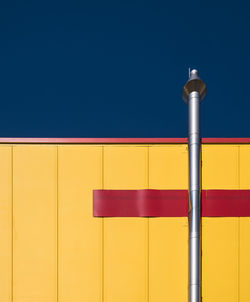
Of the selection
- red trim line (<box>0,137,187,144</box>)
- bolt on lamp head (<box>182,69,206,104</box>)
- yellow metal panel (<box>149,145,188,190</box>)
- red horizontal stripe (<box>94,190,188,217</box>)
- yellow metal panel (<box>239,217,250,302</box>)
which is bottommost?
yellow metal panel (<box>239,217,250,302</box>)

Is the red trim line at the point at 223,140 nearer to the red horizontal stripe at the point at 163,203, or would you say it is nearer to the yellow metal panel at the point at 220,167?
the yellow metal panel at the point at 220,167

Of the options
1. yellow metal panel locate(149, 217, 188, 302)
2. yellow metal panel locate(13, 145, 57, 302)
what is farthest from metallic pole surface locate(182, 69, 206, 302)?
yellow metal panel locate(13, 145, 57, 302)

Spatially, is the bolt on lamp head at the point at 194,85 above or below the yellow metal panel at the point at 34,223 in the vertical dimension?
above

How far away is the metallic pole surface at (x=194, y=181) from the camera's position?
6.30 feet

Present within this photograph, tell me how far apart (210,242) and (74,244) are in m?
1.16

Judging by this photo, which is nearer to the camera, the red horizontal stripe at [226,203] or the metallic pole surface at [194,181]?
the metallic pole surface at [194,181]

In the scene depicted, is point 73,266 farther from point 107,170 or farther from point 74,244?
point 107,170

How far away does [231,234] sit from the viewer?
205 centimetres

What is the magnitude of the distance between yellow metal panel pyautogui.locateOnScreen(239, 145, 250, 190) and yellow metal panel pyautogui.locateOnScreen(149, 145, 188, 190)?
1.57 feet

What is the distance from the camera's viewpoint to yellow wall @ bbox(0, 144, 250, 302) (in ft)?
6.62

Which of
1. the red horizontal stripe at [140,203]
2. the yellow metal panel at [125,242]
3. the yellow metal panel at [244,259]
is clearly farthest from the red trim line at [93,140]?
the yellow metal panel at [244,259]

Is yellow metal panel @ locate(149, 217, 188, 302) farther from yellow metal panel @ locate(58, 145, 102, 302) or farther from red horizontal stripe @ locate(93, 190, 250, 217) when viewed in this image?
yellow metal panel @ locate(58, 145, 102, 302)

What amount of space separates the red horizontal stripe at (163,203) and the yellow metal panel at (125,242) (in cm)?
6

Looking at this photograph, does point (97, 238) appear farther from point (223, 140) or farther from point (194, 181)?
point (223, 140)
